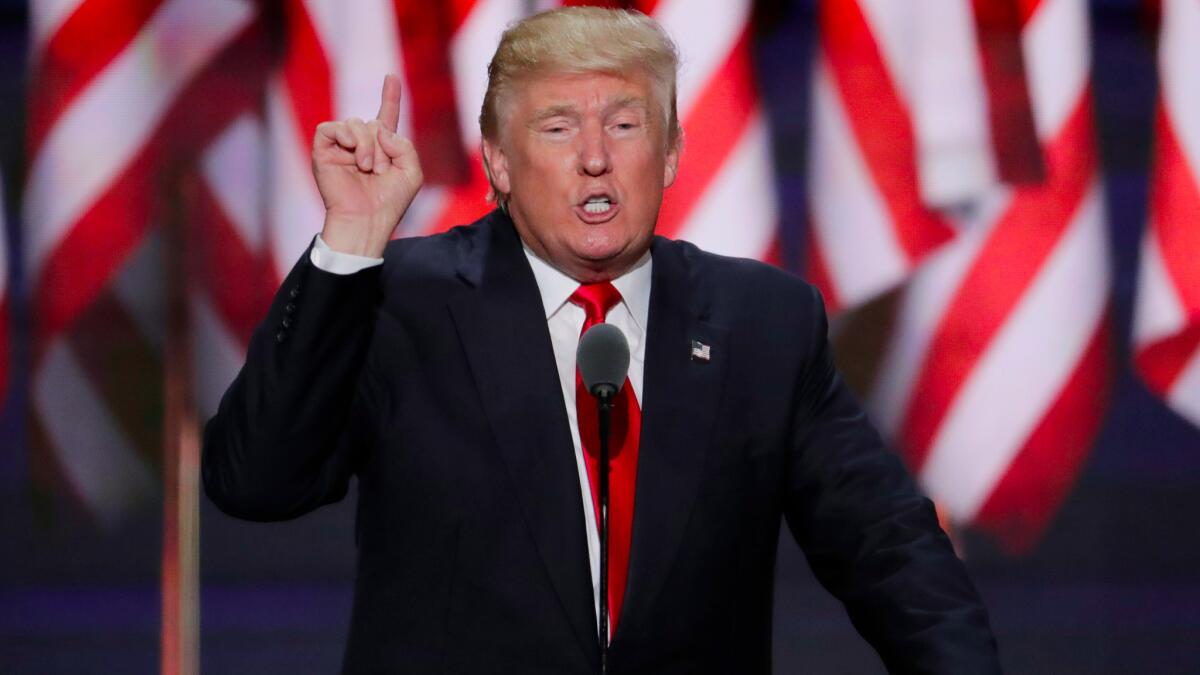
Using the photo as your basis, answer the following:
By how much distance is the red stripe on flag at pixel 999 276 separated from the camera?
10.9 feet

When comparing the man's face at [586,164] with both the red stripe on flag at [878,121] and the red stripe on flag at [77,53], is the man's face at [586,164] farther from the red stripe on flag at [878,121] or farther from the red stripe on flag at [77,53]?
the red stripe on flag at [77,53]

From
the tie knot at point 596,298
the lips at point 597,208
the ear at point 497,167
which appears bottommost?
the tie knot at point 596,298

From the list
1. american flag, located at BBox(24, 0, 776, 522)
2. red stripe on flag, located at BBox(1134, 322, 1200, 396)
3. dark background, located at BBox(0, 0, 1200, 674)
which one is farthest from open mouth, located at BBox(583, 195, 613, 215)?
red stripe on flag, located at BBox(1134, 322, 1200, 396)

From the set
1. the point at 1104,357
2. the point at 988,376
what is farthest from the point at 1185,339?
the point at 988,376

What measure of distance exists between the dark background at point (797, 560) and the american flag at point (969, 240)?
74 mm

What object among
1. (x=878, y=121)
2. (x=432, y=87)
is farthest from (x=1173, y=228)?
(x=432, y=87)

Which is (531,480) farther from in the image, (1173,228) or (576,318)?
(1173,228)

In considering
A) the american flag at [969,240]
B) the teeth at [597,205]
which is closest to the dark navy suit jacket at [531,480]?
the teeth at [597,205]

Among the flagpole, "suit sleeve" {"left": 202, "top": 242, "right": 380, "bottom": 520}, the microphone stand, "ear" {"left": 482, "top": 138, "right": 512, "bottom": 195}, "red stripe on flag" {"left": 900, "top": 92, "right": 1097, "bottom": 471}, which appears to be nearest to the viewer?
the microphone stand

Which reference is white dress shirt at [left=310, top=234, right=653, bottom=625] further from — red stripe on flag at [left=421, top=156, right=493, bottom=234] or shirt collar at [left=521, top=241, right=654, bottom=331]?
red stripe on flag at [left=421, top=156, right=493, bottom=234]

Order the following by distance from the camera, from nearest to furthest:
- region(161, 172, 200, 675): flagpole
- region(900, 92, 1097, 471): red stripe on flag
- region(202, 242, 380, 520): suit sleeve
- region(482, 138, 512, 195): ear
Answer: region(202, 242, 380, 520): suit sleeve
region(482, 138, 512, 195): ear
region(161, 172, 200, 675): flagpole
region(900, 92, 1097, 471): red stripe on flag

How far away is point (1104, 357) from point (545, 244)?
7.63 ft

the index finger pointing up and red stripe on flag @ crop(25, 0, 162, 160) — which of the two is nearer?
the index finger pointing up

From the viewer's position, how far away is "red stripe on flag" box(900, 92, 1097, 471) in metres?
3.33
